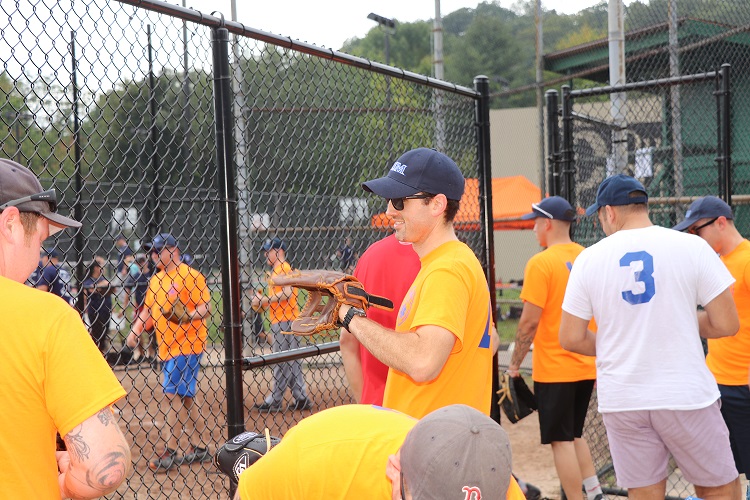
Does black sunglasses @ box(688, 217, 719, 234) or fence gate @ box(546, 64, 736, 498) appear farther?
fence gate @ box(546, 64, 736, 498)

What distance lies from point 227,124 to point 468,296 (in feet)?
4.23

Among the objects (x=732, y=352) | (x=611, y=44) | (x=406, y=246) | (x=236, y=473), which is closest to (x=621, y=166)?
(x=611, y=44)

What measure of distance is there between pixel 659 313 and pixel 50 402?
2.89 m

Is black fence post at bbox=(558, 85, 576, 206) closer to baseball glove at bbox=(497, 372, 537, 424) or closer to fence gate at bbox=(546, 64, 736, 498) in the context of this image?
fence gate at bbox=(546, 64, 736, 498)

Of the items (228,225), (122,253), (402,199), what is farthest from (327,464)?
(122,253)

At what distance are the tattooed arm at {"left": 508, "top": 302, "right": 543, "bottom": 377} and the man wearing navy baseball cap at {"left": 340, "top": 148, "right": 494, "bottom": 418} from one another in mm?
2384

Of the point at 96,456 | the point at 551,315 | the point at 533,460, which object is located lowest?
the point at 533,460

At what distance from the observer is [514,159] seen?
2709 cm

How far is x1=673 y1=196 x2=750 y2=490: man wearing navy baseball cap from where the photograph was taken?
Result: 455 cm

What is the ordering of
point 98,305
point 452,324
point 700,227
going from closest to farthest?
1. point 452,324
2. point 700,227
3. point 98,305

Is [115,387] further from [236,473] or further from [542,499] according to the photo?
[542,499]

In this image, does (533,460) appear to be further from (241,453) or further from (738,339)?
(241,453)

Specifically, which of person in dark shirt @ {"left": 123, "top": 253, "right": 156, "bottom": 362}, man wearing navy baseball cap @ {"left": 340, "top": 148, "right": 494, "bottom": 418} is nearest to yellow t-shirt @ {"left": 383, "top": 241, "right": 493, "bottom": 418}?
man wearing navy baseball cap @ {"left": 340, "top": 148, "right": 494, "bottom": 418}

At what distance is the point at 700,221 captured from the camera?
15.4ft
